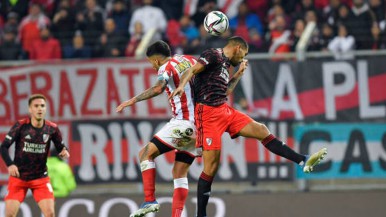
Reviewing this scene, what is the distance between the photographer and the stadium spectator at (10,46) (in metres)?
19.5

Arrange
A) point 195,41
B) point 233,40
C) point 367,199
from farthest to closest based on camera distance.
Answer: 1. point 195,41
2. point 367,199
3. point 233,40

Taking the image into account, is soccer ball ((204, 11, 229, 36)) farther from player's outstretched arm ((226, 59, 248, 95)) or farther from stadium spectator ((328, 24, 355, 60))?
stadium spectator ((328, 24, 355, 60))

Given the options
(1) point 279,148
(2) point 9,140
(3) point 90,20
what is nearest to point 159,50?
(1) point 279,148

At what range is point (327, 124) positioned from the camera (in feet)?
57.9

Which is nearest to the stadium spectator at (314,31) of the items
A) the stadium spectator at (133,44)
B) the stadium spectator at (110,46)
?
the stadium spectator at (133,44)

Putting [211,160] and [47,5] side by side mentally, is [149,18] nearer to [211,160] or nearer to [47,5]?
[47,5]

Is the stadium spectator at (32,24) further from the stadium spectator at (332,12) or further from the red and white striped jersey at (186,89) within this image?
the red and white striped jersey at (186,89)

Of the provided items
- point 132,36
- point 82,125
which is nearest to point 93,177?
point 82,125

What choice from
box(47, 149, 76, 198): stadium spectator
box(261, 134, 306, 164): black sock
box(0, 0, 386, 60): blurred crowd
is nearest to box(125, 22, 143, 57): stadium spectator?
box(0, 0, 386, 60): blurred crowd

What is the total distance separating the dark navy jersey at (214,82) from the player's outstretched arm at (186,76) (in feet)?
0.89

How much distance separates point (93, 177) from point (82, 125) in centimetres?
86

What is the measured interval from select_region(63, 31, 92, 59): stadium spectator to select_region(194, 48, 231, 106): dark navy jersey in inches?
247

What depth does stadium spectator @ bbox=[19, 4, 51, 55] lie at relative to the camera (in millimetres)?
20734

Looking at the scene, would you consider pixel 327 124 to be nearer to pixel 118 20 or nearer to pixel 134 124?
pixel 134 124
